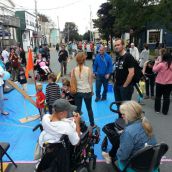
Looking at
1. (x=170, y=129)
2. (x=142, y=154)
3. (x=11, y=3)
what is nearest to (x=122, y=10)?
(x=170, y=129)

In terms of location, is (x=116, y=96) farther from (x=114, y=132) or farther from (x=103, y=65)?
(x=103, y=65)

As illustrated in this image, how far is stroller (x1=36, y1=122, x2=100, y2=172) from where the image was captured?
3072mm

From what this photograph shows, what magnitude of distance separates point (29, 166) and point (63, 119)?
4.92ft

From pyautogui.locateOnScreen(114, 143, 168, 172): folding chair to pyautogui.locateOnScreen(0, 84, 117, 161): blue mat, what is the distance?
147 cm

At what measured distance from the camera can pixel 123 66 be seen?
16.9 ft

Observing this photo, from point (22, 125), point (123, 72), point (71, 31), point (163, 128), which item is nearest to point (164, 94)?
point (163, 128)

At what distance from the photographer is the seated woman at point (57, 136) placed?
3072mm

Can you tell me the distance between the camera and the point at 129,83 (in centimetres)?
518

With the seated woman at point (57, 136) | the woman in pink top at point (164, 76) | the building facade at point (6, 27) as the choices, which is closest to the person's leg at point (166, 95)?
the woman in pink top at point (164, 76)

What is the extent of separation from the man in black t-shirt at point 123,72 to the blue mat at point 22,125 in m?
1.03

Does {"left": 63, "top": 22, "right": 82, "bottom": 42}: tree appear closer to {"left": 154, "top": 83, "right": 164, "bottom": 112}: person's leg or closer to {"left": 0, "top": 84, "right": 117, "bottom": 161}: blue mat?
{"left": 0, "top": 84, "right": 117, "bottom": 161}: blue mat

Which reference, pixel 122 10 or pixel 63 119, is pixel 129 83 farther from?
pixel 122 10

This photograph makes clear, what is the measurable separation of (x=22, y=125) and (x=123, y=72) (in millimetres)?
2774

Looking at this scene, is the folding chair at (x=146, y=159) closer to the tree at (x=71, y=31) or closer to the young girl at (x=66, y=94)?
the young girl at (x=66, y=94)
